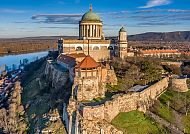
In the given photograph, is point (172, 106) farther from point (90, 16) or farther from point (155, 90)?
point (90, 16)

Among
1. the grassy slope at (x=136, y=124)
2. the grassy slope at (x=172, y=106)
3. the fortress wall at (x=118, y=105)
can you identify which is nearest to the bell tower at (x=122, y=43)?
the grassy slope at (x=172, y=106)

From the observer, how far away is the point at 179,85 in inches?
1451

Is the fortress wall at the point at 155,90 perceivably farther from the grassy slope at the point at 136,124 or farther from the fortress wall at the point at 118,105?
the grassy slope at the point at 136,124

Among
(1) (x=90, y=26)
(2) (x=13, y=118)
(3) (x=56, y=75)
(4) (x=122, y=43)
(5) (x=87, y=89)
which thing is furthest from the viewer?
(1) (x=90, y=26)

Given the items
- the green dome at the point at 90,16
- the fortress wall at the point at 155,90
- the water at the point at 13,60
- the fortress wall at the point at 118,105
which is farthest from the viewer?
the water at the point at 13,60

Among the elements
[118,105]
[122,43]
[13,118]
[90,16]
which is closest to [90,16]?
[90,16]

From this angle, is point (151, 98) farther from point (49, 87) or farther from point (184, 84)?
point (49, 87)

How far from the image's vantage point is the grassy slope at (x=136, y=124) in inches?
1033

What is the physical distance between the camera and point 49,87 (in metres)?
39.4

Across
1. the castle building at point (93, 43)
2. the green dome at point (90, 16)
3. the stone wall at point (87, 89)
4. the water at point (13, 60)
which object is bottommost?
the water at point (13, 60)

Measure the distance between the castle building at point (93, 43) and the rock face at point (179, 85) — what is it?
11444 millimetres

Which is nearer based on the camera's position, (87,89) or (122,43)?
(87,89)

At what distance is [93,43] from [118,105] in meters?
22.6

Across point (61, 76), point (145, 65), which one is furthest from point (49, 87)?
point (145, 65)
